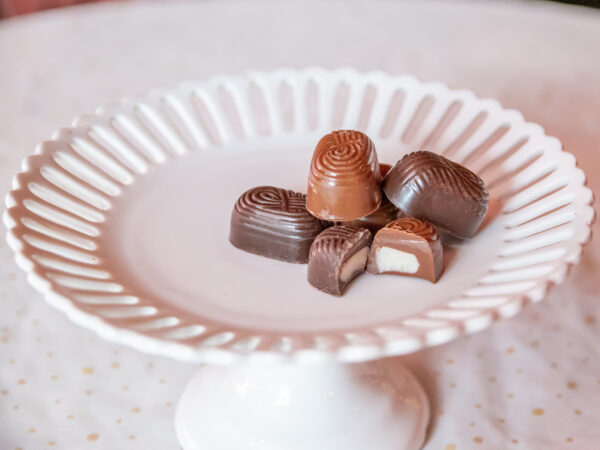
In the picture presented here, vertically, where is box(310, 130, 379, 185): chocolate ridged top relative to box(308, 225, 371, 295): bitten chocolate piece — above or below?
above

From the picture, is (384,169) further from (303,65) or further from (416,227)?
(303,65)

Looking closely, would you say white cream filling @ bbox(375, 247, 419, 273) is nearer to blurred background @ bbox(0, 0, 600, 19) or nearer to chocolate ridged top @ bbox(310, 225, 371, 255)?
chocolate ridged top @ bbox(310, 225, 371, 255)

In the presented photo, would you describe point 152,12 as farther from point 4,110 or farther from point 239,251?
point 239,251

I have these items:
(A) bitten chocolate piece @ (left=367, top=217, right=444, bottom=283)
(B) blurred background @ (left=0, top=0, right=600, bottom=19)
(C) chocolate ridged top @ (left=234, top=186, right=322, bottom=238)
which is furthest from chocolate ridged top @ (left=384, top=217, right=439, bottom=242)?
(B) blurred background @ (left=0, top=0, right=600, bottom=19)

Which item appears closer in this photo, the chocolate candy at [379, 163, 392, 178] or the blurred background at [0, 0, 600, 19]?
the chocolate candy at [379, 163, 392, 178]

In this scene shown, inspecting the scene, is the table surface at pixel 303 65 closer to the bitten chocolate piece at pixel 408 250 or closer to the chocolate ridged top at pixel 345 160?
the bitten chocolate piece at pixel 408 250

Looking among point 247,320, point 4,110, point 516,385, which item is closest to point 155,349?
point 247,320
